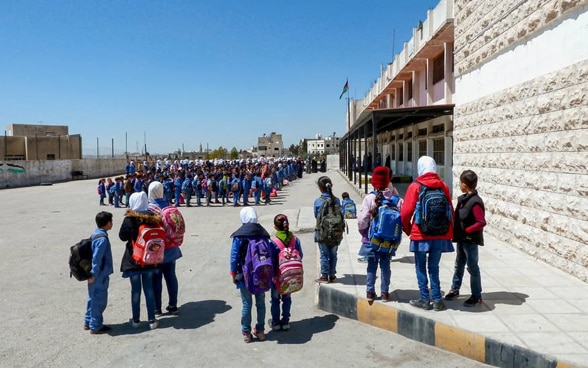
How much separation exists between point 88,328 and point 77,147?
46.6 metres

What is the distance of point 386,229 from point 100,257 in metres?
3.16

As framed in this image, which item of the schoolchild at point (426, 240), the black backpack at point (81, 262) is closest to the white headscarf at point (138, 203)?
the black backpack at point (81, 262)

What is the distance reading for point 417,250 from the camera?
468 centimetres

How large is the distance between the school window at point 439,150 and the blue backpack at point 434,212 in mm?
13890

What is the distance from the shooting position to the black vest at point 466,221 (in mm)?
4766

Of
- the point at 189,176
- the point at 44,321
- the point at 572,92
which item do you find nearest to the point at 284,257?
the point at 44,321

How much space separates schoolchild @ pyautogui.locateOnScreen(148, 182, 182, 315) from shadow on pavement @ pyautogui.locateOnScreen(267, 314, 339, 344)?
1444 mm

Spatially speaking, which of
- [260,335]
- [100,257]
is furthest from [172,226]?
[260,335]

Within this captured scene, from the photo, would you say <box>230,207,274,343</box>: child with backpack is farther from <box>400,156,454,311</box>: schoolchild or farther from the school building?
the school building

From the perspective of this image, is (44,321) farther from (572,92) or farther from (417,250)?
(572,92)

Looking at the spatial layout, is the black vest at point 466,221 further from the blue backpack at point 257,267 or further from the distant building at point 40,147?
the distant building at point 40,147

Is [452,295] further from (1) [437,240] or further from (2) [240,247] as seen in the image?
(2) [240,247]

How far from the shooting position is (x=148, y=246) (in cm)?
484

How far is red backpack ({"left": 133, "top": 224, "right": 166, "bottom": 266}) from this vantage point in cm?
482
